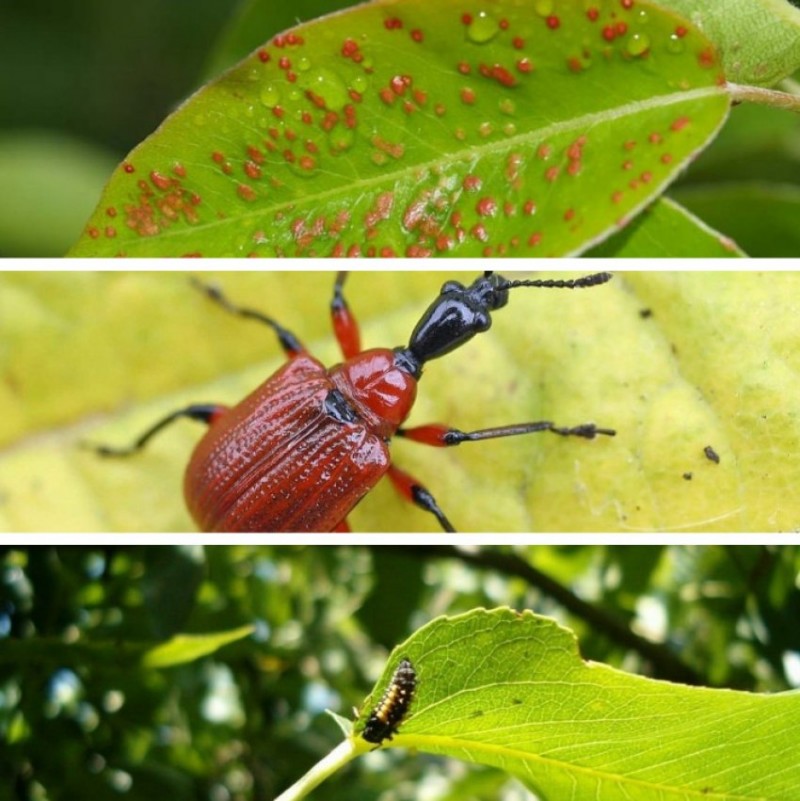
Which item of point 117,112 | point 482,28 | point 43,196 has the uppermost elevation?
point 482,28

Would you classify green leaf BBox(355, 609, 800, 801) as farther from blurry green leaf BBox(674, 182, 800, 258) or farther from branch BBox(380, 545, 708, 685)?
blurry green leaf BBox(674, 182, 800, 258)

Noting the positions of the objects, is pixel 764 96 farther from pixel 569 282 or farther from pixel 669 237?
pixel 569 282

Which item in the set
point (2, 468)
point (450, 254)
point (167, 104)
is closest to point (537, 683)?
point (450, 254)

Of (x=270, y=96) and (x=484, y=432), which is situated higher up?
(x=270, y=96)

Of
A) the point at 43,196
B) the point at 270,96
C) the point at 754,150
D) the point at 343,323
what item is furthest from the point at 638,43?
the point at 43,196

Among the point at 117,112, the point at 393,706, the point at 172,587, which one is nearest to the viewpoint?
the point at 393,706

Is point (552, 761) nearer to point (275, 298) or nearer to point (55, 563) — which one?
point (55, 563)

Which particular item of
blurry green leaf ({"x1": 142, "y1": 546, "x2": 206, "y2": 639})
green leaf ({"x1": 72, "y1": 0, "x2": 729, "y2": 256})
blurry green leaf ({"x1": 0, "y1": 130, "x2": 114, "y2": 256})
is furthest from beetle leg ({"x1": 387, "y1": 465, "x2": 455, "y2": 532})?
blurry green leaf ({"x1": 0, "y1": 130, "x2": 114, "y2": 256})
